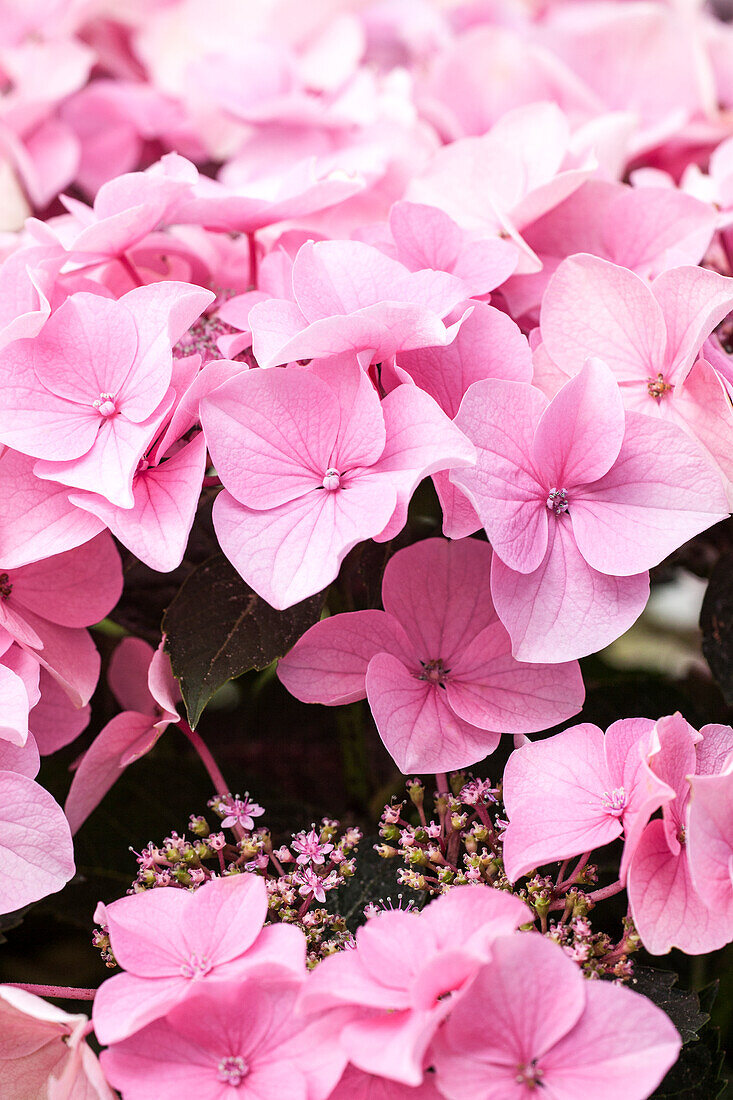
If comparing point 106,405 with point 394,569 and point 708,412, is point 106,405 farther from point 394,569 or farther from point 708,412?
point 708,412

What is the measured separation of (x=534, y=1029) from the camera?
36 cm

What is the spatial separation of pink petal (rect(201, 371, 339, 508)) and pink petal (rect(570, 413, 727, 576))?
4.8 inches

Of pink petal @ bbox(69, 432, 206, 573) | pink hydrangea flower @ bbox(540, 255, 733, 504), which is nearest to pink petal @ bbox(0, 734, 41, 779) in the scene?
pink petal @ bbox(69, 432, 206, 573)

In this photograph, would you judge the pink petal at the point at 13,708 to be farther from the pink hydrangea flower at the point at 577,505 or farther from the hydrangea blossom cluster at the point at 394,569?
the pink hydrangea flower at the point at 577,505

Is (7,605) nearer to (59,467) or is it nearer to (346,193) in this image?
(59,467)

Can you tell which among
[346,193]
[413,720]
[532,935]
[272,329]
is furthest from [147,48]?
[532,935]

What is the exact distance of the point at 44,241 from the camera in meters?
0.54

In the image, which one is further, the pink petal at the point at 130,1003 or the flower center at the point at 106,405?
the flower center at the point at 106,405

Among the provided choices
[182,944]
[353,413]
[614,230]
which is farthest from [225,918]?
[614,230]

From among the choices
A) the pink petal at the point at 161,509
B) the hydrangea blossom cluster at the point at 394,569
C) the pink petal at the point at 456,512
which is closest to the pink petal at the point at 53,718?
the hydrangea blossom cluster at the point at 394,569

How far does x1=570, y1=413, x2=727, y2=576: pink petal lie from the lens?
1.46 ft

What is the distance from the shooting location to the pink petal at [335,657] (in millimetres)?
482

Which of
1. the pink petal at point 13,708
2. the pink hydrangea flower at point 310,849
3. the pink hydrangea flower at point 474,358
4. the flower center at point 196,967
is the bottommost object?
the pink hydrangea flower at point 310,849

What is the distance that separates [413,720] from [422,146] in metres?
0.42
